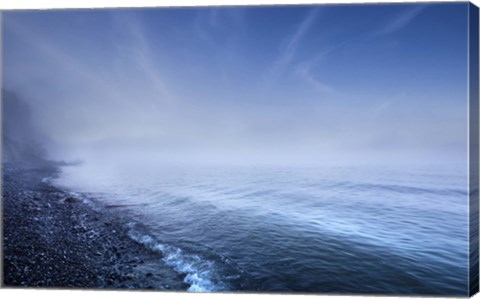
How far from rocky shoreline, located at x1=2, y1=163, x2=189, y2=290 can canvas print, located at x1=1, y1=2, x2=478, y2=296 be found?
30 mm

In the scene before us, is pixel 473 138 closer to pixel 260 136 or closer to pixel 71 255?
pixel 260 136

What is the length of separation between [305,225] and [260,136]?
208 cm

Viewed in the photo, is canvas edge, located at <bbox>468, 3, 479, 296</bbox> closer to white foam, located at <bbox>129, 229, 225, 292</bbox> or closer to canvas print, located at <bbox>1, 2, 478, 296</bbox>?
canvas print, located at <bbox>1, 2, 478, 296</bbox>

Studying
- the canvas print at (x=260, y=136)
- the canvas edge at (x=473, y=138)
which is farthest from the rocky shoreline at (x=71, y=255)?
the canvas edge at (x=473, y=138)

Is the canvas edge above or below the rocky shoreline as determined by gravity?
above

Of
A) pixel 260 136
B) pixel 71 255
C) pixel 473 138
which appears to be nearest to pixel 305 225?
pixel 260 136

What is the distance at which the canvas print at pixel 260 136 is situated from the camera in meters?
4.46

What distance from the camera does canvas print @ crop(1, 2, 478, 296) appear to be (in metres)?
4.46

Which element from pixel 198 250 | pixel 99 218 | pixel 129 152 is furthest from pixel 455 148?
pixel 99 218

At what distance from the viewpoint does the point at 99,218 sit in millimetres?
6320

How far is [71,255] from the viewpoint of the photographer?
15.3ft

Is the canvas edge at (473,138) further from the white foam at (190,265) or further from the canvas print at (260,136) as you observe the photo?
the white foam at (190,265)

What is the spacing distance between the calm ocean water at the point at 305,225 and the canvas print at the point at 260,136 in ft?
0.11

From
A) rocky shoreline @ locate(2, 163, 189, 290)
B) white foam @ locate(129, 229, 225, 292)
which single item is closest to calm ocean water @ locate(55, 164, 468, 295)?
white foam @ locate(129, 229, 225, 292)
